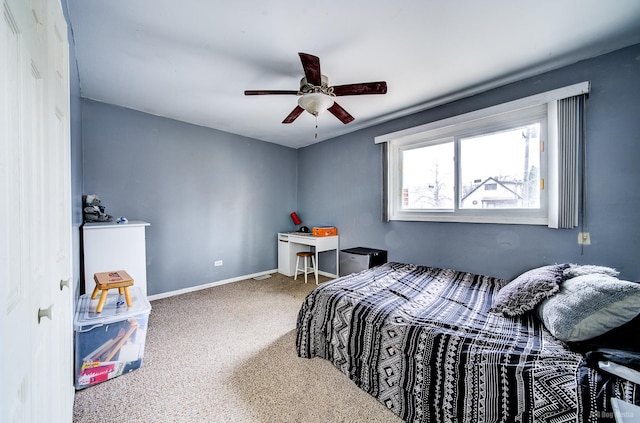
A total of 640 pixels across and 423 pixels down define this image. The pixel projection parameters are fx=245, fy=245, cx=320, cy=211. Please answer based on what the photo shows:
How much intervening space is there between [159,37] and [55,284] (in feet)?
5.99

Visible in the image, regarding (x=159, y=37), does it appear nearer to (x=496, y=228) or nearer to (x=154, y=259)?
(x=154, y=259)

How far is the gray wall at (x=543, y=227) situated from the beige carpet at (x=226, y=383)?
1.87m

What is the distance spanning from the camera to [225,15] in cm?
163

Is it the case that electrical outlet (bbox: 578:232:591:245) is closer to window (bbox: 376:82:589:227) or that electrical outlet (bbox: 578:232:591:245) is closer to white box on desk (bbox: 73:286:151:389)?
window (bbox: 376:82:589:227)

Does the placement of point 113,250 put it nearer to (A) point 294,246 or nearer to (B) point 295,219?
(A) point 294,246

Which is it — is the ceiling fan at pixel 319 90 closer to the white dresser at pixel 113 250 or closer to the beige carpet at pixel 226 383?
the white dresser at pixel 113 250

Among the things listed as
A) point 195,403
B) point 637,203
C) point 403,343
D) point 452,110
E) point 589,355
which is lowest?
point 195,403

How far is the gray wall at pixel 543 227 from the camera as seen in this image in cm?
192

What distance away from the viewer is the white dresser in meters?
2.22

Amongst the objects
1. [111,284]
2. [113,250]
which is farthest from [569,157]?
[113,250]

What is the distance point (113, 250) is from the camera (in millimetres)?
2316

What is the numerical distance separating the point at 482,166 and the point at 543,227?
0.83m

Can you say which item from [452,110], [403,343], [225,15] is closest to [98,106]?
[225,15]

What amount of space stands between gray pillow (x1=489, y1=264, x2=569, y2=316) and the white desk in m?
2.41
